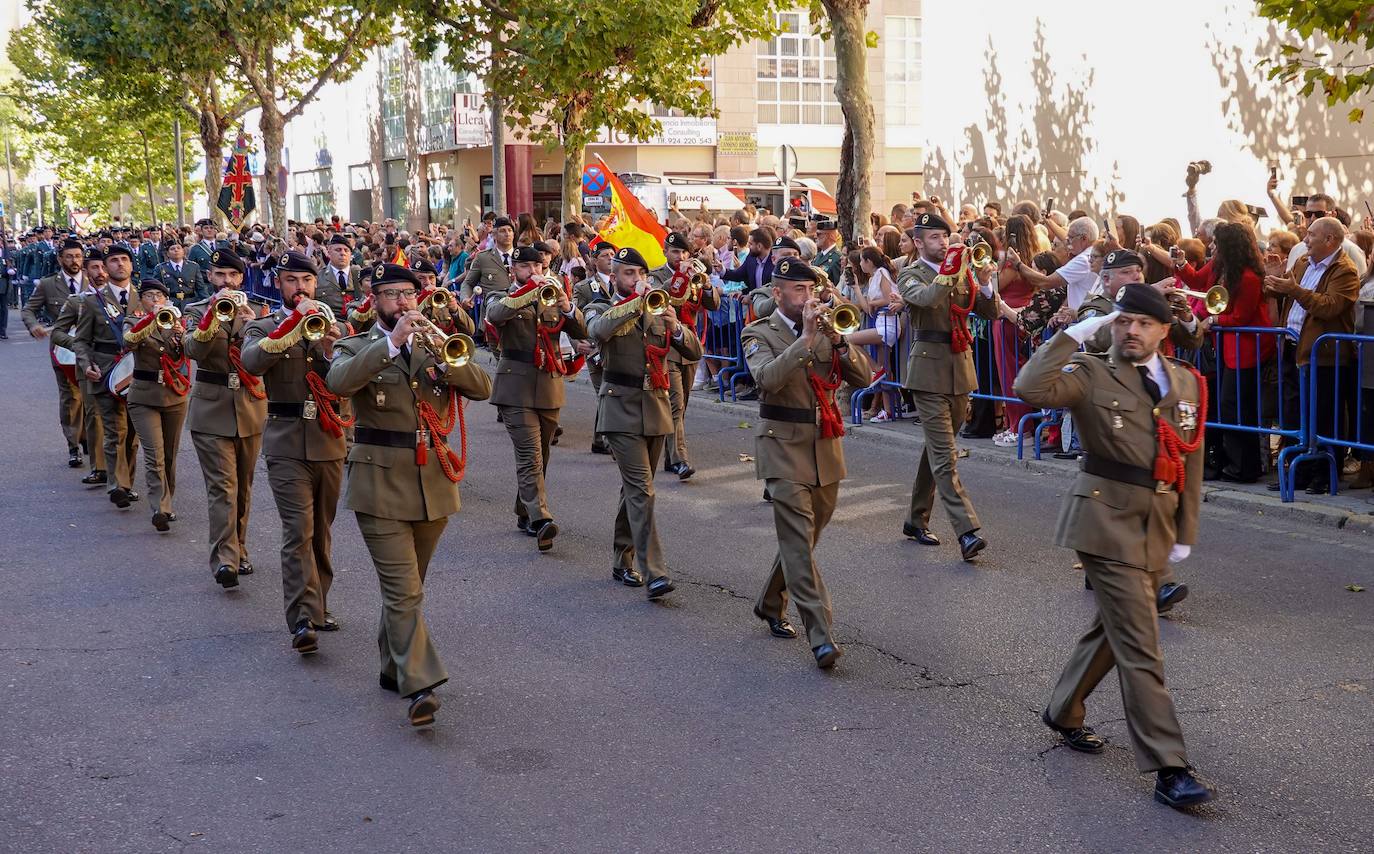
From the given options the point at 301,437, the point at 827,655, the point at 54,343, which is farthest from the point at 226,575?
the point at 54,343

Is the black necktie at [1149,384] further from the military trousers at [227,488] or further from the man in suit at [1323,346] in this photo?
the military trousers at [227,488]

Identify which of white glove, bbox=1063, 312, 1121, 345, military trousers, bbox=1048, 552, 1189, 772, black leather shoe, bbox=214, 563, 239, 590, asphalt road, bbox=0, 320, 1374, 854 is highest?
white glove, bbox=1063, 312, 1121, 345

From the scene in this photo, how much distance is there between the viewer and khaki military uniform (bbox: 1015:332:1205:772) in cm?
564

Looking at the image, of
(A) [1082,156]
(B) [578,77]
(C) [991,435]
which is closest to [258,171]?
(B) [578,77]

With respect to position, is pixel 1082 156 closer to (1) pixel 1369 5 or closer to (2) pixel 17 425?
(1) pixel 1369 5

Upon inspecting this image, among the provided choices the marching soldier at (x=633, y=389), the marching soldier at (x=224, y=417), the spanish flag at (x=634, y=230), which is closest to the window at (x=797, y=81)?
the spanish flag at (x=634, y=230)

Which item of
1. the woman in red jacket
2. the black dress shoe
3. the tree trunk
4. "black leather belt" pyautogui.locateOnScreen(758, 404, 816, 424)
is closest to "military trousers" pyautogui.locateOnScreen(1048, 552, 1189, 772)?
"black leather belt" pyautogui.locateOnScreen(758, 404, 816, 424)

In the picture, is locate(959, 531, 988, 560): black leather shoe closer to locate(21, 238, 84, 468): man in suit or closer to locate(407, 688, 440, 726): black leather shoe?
locate(407, 688, 440, 726): black leather shoe

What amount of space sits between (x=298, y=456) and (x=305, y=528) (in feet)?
1.27

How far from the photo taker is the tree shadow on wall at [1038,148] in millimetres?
22391

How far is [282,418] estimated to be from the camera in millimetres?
8070

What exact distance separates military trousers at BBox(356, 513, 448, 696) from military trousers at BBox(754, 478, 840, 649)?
5.64 ft

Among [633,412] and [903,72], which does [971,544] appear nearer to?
[633,412]

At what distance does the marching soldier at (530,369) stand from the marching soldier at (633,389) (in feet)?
3.37
